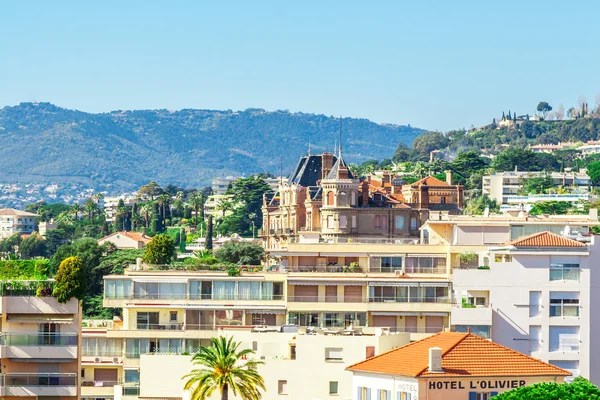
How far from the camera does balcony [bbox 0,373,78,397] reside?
223 ft

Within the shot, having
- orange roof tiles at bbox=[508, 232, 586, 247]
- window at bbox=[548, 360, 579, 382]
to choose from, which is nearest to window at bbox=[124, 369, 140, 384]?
orange roof tiles at bbox=[508, 232, 586, 247]

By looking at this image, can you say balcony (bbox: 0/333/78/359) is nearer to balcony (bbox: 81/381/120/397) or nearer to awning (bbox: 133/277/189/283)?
balcony (bbox: 81/381/120/397)

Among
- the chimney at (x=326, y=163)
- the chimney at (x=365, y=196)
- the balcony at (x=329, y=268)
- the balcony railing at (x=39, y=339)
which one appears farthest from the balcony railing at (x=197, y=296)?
the chimney at (x=326, y=163)

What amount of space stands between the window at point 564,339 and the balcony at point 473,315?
282 cm

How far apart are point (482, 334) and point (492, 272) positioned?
9.28 feet

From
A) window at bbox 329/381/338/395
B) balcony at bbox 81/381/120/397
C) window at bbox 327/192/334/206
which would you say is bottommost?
balcony at bbox 81/381/120/397

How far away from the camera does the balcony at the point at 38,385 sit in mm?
68062

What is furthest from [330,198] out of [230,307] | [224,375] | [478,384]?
[478,384]

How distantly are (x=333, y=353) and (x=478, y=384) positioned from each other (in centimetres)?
1021

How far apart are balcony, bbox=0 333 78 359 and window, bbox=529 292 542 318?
779 inches

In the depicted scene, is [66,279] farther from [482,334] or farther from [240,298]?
[482,334]

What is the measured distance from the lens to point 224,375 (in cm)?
6166

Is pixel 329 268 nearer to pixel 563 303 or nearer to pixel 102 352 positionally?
pixel 102 352

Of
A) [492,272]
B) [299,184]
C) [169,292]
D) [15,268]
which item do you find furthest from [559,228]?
[299,184]
